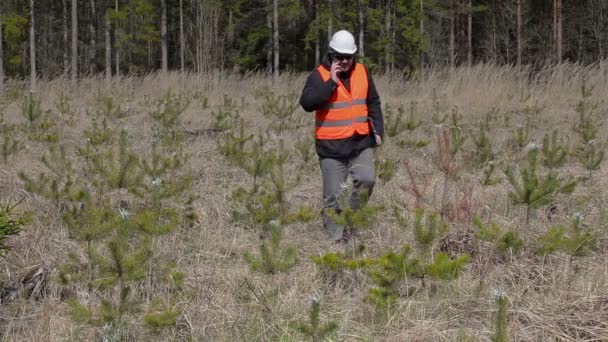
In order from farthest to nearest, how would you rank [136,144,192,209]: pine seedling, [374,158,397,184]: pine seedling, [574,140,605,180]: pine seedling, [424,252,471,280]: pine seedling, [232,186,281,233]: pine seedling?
[374,158,397,184]: pine seedling < [574,140,605,180]: pine seedling < [136,144,192,209]: pine seedling < [232,186,281,233]: pine seedling < [424,252,471,280]: pine seedling

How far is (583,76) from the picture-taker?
1159 centimetres

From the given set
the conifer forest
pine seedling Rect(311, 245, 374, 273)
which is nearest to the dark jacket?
the conifer forest

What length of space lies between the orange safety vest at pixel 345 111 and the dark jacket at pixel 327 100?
1.5 inches

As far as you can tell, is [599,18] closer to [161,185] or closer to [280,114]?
[280,114]

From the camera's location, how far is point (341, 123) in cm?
454

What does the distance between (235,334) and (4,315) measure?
45.2 inches

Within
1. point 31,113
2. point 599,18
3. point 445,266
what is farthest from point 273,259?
point 599,18

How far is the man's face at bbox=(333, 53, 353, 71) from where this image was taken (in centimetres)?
442

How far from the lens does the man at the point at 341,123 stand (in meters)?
4.45

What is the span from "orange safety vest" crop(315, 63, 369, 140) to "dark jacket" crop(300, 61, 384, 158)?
0.13 ft

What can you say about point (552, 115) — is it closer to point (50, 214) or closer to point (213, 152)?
point (213, 152)

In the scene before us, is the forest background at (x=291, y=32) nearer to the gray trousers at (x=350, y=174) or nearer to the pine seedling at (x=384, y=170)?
the pine seedling at (x=384, y=170)

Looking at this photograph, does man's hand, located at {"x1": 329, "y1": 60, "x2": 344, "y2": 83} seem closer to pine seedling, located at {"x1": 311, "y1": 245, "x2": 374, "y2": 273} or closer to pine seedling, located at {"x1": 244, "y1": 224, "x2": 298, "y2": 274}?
pine seedling, located at {"x1": 311, "y1": 245, "x2": 374, "y2": 273}

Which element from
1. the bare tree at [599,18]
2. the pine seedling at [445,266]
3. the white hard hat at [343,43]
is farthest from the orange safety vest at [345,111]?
the bare tree at [599,18]
